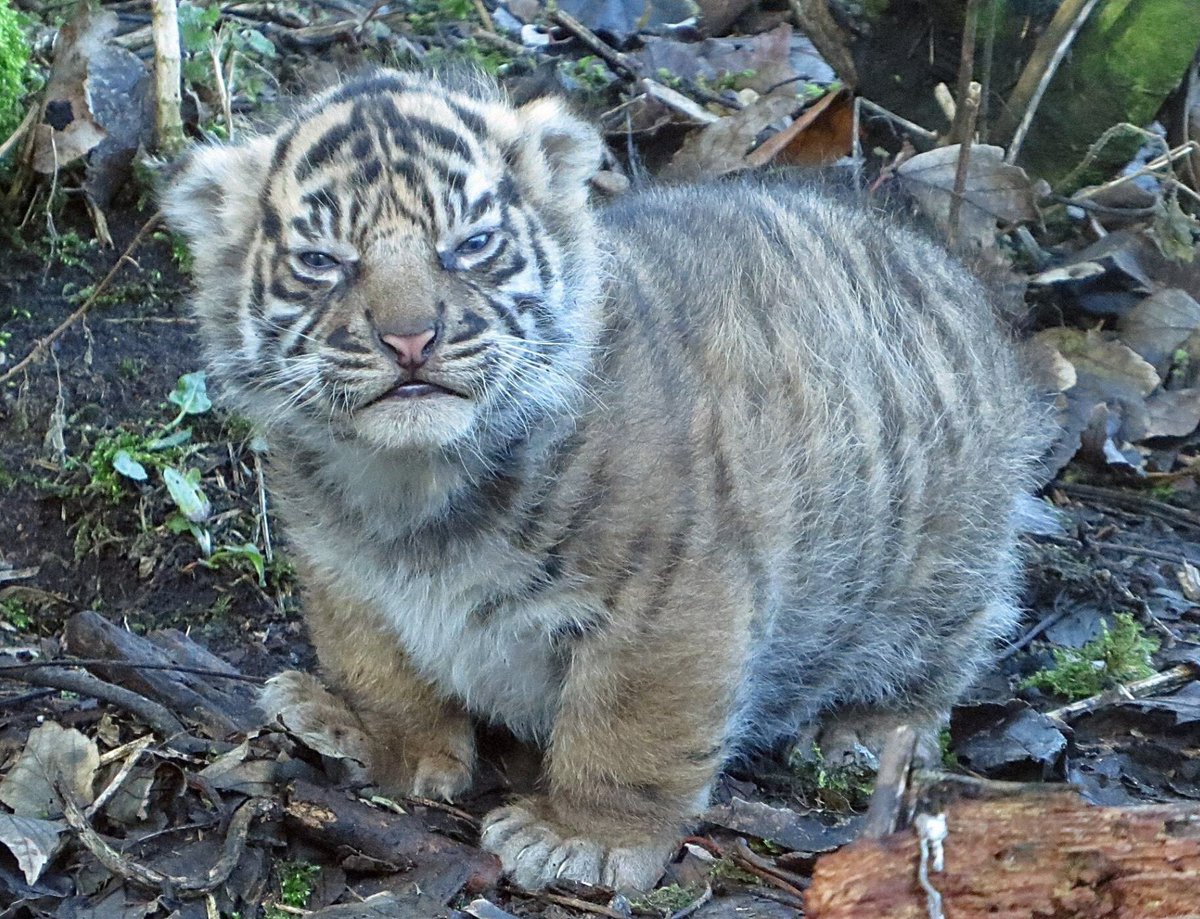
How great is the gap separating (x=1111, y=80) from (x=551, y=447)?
13.0ft

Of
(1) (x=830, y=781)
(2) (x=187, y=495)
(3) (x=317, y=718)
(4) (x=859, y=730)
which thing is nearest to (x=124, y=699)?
(3) (x=317, y=718)

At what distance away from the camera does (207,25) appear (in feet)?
20.6

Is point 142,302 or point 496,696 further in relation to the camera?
point 142,302

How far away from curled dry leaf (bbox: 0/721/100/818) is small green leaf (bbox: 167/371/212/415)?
1.76 meters

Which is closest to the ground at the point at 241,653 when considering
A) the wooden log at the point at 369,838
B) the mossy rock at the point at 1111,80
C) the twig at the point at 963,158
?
the wooden log at the point at 369,838

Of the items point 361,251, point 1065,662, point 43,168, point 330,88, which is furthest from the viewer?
point 43,168

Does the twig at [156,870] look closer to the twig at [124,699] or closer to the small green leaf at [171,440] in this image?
the twig at [124,699]

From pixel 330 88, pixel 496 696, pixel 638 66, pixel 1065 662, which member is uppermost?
pixel 330 88

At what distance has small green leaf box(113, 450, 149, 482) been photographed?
5.16 metres

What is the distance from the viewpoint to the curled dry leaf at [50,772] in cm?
356

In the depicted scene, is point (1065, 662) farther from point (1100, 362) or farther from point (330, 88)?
point (330, 88)

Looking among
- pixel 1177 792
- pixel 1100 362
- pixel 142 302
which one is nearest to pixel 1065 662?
pixel 1177 792

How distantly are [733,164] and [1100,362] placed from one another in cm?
178

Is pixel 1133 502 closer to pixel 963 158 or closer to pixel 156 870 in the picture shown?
pixel 963 158
